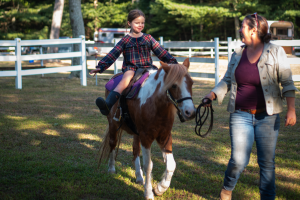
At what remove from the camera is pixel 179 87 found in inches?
120

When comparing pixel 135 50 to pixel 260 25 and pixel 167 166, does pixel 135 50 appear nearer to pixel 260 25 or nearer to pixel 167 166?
pixel 167 166

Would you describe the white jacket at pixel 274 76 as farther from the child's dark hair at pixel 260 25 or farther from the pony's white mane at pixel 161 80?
the pony's white mane at pixel 161 80

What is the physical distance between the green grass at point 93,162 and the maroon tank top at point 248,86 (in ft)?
4.20

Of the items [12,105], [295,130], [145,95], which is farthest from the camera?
[12,105]

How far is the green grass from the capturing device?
3.75 m

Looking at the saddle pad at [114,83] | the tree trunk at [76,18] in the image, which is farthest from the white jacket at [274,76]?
the tree trunk at [76,18]

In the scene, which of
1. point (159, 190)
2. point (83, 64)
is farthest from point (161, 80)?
point (83, 64)

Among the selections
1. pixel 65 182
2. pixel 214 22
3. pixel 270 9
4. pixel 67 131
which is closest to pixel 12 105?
pixel 67 131

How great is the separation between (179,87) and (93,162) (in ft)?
7.73

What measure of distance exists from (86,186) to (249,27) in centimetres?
275

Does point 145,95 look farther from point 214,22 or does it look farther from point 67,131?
point 214,22

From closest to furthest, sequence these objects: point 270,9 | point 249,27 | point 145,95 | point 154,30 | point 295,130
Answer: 1. point 249,27
2. point 145,95
3. point 295,130
4. point 270,9
5. point 154,30

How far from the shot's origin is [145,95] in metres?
3.58

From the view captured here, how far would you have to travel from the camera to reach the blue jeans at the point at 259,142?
9.56 feet
